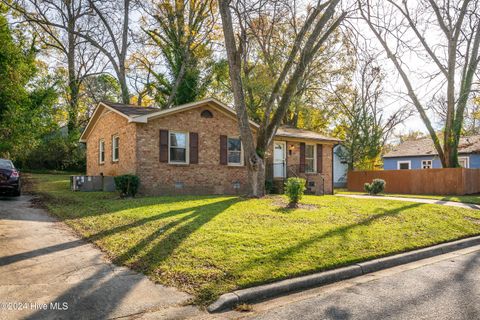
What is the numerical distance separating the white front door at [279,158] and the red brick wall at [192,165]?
2430 millimetres

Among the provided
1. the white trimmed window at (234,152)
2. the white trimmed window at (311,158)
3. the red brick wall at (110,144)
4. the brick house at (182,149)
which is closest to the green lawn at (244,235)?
the brick house at (182,149)

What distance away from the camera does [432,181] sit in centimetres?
2172

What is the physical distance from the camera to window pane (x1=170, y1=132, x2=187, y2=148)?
1538 cm

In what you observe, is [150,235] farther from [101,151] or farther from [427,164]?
[427,164]

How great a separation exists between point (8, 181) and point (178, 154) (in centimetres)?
649

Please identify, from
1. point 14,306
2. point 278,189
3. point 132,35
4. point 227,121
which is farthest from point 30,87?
point 14,306

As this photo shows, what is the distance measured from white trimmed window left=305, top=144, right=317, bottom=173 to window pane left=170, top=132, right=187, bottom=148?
8070mm

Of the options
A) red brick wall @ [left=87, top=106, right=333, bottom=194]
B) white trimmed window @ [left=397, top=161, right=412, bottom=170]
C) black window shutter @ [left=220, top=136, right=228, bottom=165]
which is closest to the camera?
red brick wall @ [left=87, top=106, right=333, bottom=194]

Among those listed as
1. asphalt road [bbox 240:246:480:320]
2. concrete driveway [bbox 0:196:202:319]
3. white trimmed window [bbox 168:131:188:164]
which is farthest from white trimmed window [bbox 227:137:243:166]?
asphalt road [bbox 240:246:480:320]

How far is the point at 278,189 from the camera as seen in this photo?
679 inches

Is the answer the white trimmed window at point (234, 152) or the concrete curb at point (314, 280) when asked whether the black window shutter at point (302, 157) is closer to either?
the white trimmed window at point (234, 152)

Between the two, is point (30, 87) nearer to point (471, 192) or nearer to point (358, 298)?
point (358, 298)

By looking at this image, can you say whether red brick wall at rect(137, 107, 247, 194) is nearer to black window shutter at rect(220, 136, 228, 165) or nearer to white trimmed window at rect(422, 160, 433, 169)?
black window shutter at rect(220, 136, 228, 165)

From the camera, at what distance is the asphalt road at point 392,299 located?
12.4 feet
